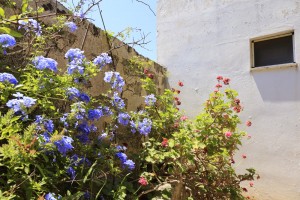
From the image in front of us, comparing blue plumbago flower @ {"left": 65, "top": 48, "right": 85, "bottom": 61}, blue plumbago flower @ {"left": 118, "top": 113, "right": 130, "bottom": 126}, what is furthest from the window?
blue plumbago flower @ {"left": 65, "top": 48, "right": 85, "bottom": 61}

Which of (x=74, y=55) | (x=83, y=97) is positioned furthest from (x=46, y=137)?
(x=74, y=55)

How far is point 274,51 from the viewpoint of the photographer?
4.12 metres

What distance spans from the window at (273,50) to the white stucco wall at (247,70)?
114 millimetres

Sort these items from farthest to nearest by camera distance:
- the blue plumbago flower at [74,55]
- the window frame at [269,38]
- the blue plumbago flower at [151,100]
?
the window frame at [269,38] → the blue plumbago flower at [151,100] → the blue plumbago flower at [74,55]

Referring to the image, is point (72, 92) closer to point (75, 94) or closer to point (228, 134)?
point (75, 94)

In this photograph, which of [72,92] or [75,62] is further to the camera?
[75,62]

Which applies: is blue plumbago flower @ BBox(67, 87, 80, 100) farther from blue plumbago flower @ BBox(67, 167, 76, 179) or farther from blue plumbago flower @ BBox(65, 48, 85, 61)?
blue plumbago flower @ BBox(67, 167, 76, 179)

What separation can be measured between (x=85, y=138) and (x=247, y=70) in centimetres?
Answer: 288

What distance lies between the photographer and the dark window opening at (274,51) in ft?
13.1

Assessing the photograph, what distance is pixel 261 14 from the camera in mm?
4160

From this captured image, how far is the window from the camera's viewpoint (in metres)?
3.99

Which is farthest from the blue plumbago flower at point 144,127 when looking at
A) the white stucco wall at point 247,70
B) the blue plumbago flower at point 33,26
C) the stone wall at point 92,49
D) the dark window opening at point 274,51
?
the dark window opening at point 274,51

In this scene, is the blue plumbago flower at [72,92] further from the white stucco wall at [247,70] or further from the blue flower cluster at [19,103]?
the white stucco wall at [247,70]

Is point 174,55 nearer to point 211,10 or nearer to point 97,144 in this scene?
point 211,10
